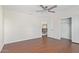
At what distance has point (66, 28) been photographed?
1734mm

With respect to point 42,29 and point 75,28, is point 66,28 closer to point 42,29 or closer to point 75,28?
point 75,28

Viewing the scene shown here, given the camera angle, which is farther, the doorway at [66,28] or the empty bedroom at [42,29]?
the doorway at [66,28]

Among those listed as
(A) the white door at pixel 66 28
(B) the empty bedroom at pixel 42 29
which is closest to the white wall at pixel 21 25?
(B) the empty bedroom at pixel 42 29

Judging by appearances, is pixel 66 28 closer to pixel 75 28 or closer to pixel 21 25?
pixel 75 28

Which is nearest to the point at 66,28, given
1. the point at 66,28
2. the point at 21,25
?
the point at 66,28

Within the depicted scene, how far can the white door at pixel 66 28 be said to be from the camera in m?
1.73

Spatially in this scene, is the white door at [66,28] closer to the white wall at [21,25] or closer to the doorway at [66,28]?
the doorway at [66,28]

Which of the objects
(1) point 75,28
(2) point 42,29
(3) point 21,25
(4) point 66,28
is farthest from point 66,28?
(3) point 21,25

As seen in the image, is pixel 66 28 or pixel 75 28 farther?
pixel 66 28

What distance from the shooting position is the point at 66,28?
1734 mm

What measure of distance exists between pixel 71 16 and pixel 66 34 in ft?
1.25

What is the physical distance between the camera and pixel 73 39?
5.71 ft
